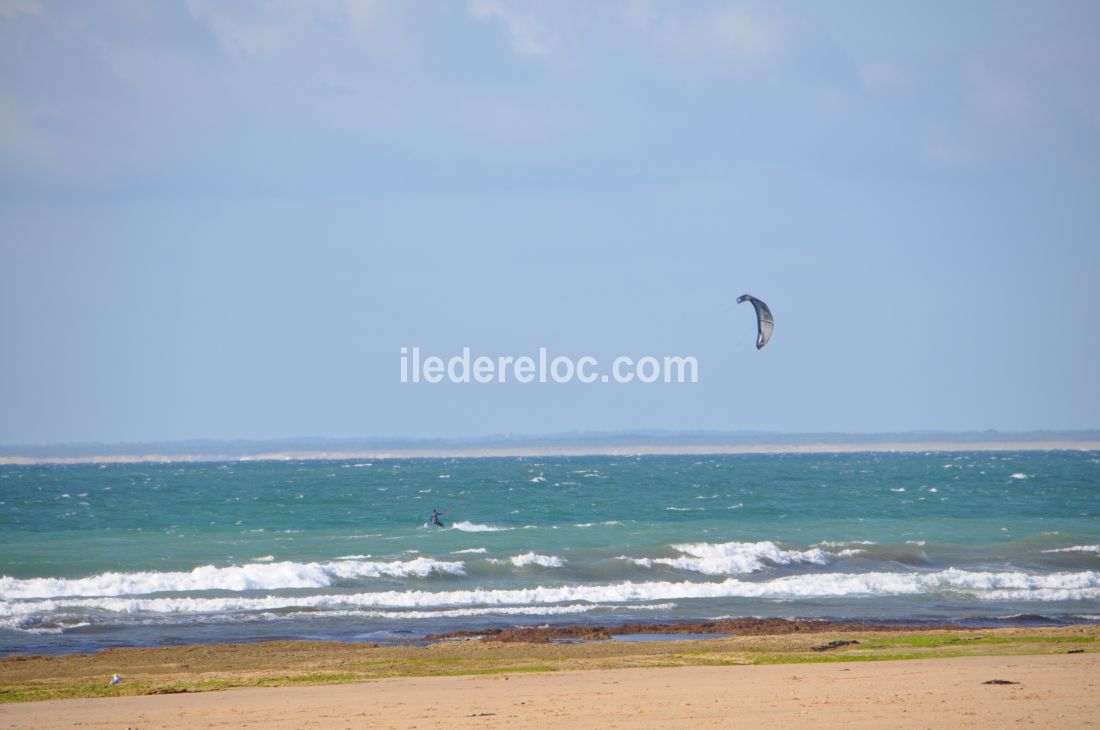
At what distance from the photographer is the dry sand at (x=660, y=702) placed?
1187 centimetres

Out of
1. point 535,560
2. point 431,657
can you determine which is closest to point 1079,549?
point 535,560

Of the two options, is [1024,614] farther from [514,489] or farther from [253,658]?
[514,489]

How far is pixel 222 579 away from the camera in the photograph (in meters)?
26.9

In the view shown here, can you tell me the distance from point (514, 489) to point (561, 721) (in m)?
51.2

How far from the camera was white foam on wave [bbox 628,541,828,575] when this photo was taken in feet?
96.0

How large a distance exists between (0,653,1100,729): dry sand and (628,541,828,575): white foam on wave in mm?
13777

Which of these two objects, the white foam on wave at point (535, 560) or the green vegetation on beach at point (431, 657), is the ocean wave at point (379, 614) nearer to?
the green vegetation on beach at point (431, 657)

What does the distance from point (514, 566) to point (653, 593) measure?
4346 millimetres

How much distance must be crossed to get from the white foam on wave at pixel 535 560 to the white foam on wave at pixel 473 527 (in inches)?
335

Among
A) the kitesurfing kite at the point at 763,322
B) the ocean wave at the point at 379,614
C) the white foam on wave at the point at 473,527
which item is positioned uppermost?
the kitesurfing kite at the point at 763,322

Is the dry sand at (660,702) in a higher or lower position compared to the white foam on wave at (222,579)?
higher

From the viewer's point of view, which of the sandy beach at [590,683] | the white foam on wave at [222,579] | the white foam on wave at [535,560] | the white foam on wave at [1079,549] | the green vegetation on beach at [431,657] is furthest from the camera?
the white foam on wave at [1079,549]

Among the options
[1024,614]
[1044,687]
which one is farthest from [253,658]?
[1024,614]

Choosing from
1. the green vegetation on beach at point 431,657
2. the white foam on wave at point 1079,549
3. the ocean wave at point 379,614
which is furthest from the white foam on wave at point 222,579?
the white foam on wave at point 1079,549
